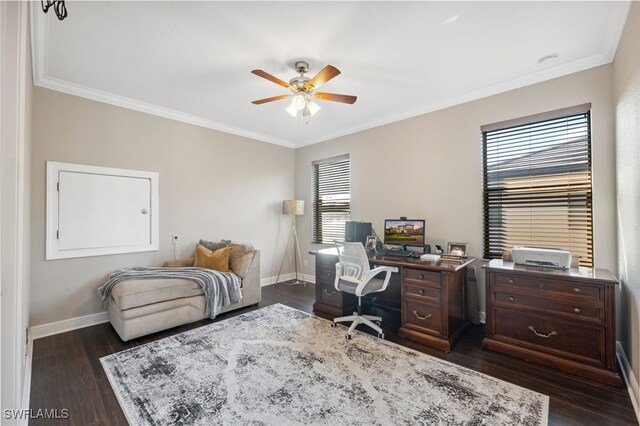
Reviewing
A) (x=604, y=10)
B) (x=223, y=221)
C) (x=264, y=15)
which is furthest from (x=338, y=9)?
(x=223, y=221)

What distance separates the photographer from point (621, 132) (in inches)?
89.3

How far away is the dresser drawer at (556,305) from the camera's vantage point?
215 cm

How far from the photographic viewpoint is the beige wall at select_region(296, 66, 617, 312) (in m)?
2.56

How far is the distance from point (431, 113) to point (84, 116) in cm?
415

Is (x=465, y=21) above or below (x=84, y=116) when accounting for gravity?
above

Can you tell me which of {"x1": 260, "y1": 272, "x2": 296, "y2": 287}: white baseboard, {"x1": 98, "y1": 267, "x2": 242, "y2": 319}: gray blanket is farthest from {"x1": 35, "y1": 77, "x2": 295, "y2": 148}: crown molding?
{"x1": 260, "y1": 272, "x2": 296, "y2": 287}: white baseboard

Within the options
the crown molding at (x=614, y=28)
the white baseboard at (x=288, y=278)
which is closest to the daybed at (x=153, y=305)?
the white baseboard at (x=288, y=278)

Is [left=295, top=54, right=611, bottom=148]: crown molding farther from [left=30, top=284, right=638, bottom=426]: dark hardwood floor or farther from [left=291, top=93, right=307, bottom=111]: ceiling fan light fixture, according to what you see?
[left=30, top=284, right=638, bottom=426]: dark hardwood floor

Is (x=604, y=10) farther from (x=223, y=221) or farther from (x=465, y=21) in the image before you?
(x=223, y=221)

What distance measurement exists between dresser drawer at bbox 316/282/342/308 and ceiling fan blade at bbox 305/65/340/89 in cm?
232

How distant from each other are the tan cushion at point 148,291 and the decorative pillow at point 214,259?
45 cm

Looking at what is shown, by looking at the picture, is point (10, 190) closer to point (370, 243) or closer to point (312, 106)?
point (312, 106)

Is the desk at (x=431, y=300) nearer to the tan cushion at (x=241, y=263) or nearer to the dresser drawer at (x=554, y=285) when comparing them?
the dresser drawer at (x=554, y=285)

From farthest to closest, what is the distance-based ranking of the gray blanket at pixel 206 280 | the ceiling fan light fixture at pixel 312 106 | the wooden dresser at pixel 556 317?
1. the gray blanket at pixel 206 280
2. the ceiling fan light fixture at pixel 312 106
3. the wooden dresser at pixel 556 317
